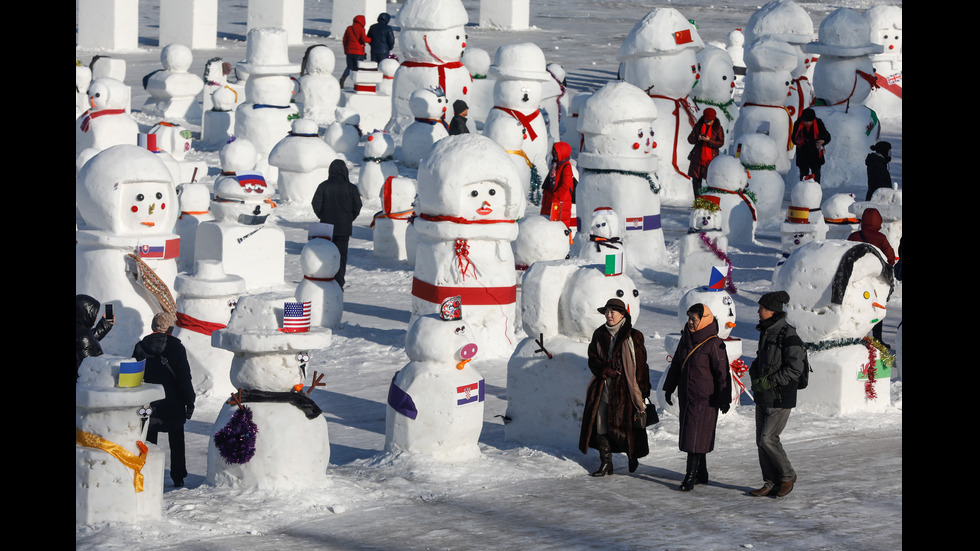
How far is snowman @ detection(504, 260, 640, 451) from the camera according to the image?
876cm

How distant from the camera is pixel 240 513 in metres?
7.22

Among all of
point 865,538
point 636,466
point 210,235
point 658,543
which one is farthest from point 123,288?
point 865,538

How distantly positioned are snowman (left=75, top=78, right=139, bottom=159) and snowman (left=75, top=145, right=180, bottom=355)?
5002mm

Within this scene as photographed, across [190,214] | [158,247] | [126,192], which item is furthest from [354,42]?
[126,192]

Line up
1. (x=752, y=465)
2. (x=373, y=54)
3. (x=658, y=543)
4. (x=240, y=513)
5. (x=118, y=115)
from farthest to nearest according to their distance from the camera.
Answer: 1. (x=373, y=54)
2. (x=118, y=115)
3. (x=752, y=465)
4. (x=240, y=513)
5. (x=658, y=543)

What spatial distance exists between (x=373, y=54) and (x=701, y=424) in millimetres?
17971

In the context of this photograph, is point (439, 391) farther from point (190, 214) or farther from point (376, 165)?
point (376, 165)

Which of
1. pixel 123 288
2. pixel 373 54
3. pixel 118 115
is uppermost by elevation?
pixel 373 54

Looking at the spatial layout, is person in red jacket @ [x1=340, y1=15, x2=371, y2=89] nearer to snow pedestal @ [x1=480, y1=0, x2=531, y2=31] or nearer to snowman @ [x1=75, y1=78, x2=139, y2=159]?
snowman @ [x1=75, y1=78, x2=139, y2=159]

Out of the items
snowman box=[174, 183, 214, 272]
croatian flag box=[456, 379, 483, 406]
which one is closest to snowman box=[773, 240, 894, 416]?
croatian flag box=[456, 379, 483, 406]

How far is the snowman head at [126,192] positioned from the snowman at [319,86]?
31.6 feet

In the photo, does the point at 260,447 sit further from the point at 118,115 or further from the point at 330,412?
the point at 118,115

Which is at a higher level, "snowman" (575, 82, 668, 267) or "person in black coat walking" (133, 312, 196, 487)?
"snowman" (575, 82, 668, 267)

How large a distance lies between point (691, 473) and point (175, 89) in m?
15.8
